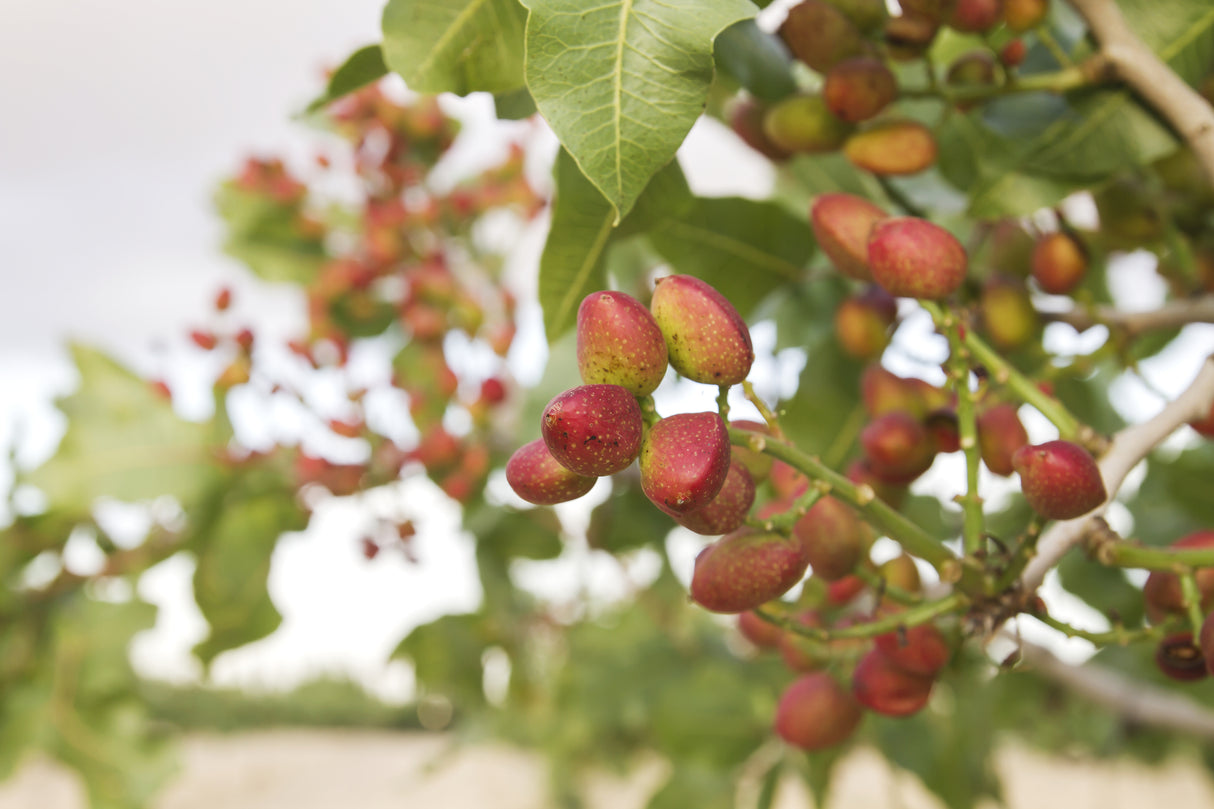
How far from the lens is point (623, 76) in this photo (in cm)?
46

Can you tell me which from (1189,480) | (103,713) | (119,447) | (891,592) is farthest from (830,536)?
(103,713)

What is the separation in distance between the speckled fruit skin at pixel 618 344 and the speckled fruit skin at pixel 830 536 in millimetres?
171

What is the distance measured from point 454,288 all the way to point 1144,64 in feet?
3.93

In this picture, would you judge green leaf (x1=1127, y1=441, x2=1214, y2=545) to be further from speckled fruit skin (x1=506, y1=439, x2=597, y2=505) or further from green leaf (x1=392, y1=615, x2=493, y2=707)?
green leaf (x1=392, y1=615, x2=493, y2=707)

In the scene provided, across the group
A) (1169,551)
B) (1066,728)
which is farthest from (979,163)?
(1066,728)

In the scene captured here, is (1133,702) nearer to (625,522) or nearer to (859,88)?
(625,522)

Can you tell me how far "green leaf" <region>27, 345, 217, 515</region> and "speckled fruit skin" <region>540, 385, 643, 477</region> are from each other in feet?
3.81

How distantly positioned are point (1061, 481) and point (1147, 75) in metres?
0.32

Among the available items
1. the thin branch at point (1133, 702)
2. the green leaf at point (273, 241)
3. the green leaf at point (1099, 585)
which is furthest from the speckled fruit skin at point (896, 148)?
the green leaf at point (273, 241)

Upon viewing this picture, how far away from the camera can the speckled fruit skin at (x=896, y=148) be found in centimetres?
66

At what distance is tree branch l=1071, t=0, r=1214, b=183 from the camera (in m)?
0.59

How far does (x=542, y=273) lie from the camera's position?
621mm

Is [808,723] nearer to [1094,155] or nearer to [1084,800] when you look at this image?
[1094,155]

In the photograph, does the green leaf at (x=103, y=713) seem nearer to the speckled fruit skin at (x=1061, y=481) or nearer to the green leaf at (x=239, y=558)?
the green leaf at (x=239, y=558)
